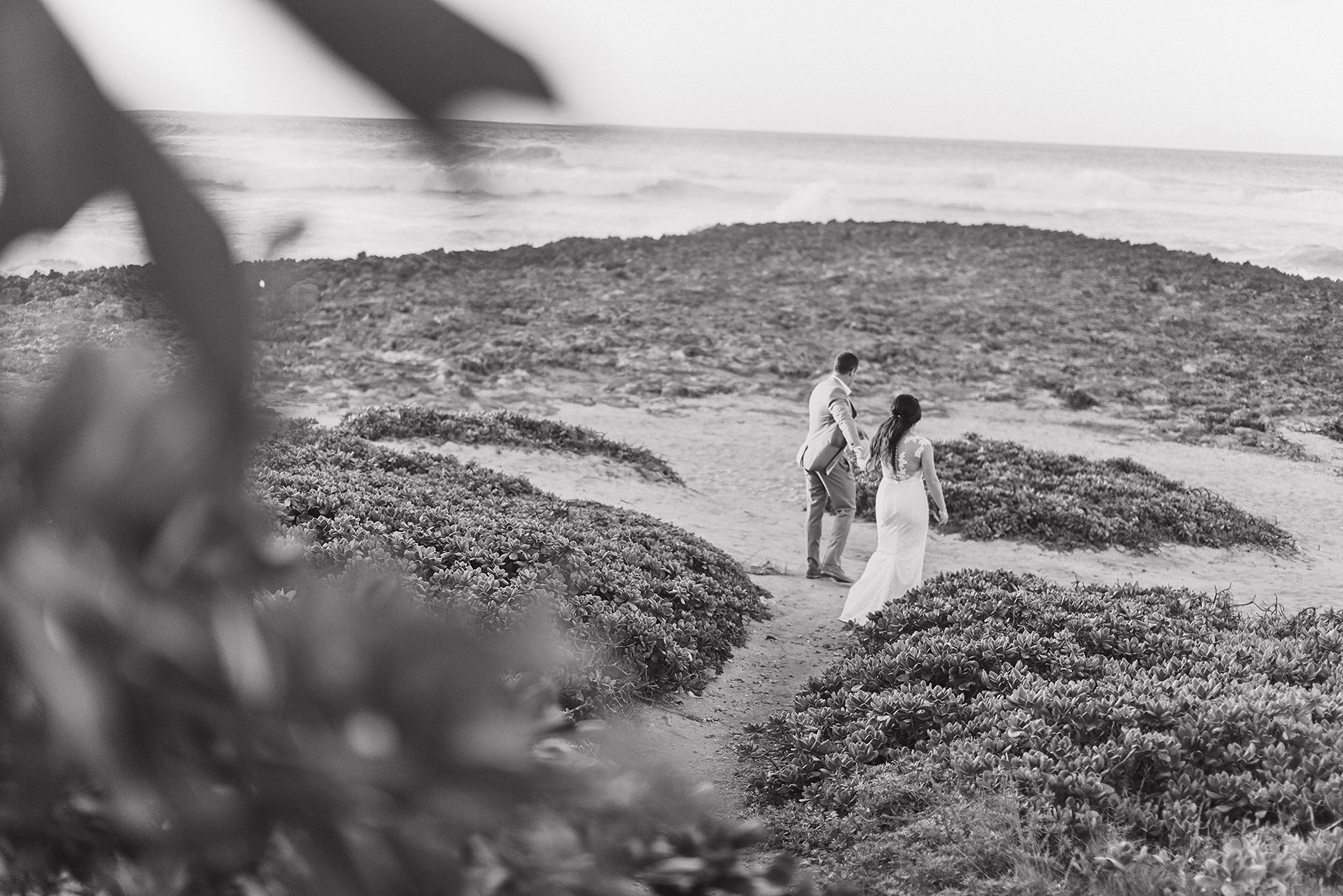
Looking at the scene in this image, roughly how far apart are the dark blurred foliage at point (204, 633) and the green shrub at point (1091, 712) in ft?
12.5

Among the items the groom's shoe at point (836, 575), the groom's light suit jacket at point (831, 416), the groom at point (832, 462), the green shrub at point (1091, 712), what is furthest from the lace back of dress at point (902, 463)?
the groom's shoe at point (836, 575)

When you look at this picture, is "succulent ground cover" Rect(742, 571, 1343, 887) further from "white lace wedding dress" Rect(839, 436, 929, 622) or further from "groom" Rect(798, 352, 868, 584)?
"groom" Rect(798, 352, 868, 584)

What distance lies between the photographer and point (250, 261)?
353 millimetres

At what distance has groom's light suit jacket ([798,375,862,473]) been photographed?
8.52m

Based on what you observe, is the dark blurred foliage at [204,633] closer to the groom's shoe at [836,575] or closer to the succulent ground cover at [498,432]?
the groom's shoe at [836,575]

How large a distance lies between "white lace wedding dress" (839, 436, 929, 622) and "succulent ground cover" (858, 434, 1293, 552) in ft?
8.25

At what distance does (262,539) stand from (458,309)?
783 inches

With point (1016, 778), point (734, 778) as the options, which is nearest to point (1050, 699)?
point (1016, 778)

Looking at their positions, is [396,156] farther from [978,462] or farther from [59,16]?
[978,462]

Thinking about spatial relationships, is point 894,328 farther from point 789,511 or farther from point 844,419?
point 844,419

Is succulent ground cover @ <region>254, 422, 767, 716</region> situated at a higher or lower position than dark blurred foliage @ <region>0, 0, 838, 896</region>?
lower

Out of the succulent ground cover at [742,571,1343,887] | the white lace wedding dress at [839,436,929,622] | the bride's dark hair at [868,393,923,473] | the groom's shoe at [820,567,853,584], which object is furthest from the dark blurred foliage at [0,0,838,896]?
the groom's shoe at [820,567,853,584]

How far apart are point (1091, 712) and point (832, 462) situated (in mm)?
→ 4437

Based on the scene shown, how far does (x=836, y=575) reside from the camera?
29.6 feet
